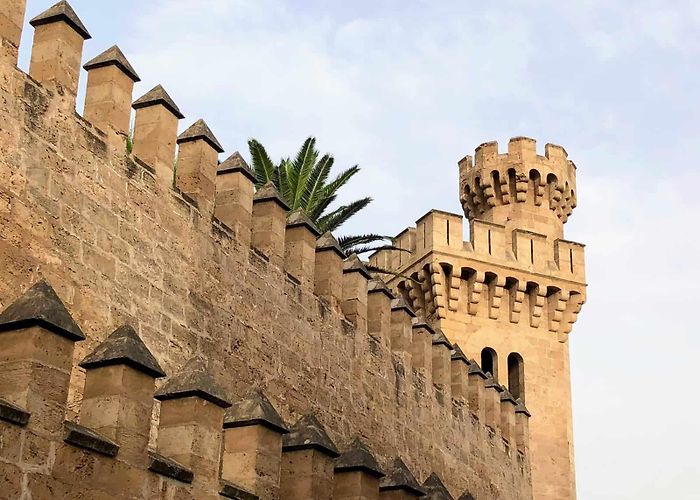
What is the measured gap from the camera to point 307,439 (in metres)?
8.99

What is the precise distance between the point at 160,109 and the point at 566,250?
1559cm

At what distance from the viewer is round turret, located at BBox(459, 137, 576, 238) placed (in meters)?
24.6

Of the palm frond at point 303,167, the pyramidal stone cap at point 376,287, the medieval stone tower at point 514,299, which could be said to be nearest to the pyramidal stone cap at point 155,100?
the pyramidal stone cap at point 376,287

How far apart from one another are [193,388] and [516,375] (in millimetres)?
15791

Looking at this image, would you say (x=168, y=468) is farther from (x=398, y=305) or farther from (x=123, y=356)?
(x=398, y=305)

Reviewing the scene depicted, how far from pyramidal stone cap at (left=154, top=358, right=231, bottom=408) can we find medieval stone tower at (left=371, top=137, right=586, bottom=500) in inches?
580

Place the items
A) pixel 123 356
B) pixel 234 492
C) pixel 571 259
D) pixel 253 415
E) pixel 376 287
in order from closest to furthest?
1. pixel 123 356
2. pixel 234 492
3. pixel 253 415
4. pixel 376 287
5. pixel 571 259

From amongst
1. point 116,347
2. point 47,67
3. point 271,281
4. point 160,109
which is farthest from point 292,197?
point 116,347

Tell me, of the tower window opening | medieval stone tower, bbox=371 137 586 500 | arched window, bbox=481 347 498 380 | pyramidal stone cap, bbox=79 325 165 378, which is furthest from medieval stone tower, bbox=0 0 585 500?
the tower window opening

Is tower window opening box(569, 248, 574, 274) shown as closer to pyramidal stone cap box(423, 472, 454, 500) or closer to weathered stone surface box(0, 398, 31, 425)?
pyramidal stone cap box(423, 472, 454, 500)

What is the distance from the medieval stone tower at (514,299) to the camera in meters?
22.2

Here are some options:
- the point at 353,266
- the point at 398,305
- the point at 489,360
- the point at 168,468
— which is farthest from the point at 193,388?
the point at 489,360

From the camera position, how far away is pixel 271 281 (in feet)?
36.9

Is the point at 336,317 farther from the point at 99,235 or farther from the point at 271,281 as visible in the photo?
the point at 99,235
